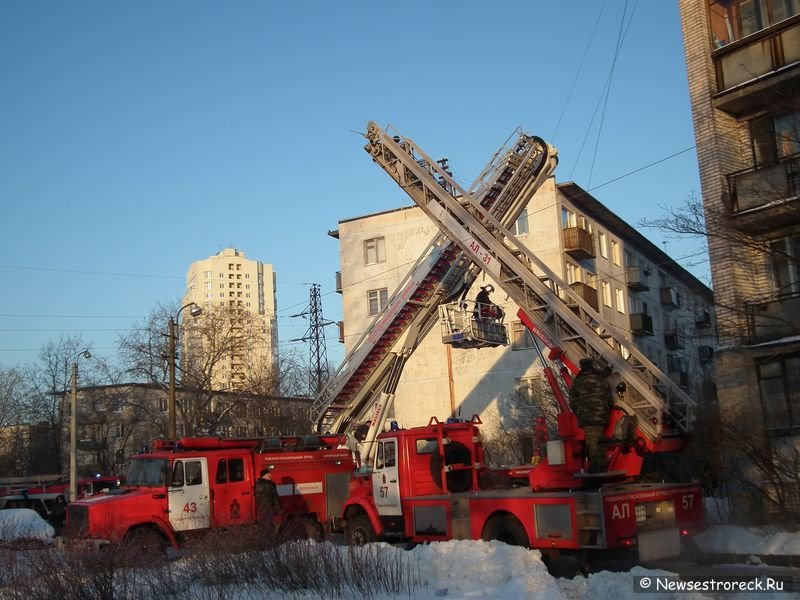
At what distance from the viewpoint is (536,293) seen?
18.5m

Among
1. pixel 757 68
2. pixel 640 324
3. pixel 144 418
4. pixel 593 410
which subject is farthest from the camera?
pixel 144 418

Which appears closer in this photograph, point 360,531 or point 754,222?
point 360,531

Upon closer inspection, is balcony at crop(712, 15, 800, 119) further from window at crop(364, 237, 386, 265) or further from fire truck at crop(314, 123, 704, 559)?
window at crop(364, 237, 386, 265)

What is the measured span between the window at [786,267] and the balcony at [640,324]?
83.0ft

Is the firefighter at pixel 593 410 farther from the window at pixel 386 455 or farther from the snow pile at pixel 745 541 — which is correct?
the window at pixel 386 455

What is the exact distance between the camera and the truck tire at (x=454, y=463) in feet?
52.4

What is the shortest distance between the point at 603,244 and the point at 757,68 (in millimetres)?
27018

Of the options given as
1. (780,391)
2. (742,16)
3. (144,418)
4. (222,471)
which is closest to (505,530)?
(222,471)

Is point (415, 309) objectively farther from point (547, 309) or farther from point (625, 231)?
point (625, 231)

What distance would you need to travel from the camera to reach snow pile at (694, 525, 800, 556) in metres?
13.6

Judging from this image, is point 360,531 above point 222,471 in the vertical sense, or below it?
below

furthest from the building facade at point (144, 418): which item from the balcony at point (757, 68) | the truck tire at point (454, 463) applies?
the balcony at point (757, 68)

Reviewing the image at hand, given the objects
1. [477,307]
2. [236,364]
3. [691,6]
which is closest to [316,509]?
[477,307]

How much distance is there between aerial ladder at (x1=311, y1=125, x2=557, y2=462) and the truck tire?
23.5 ft
